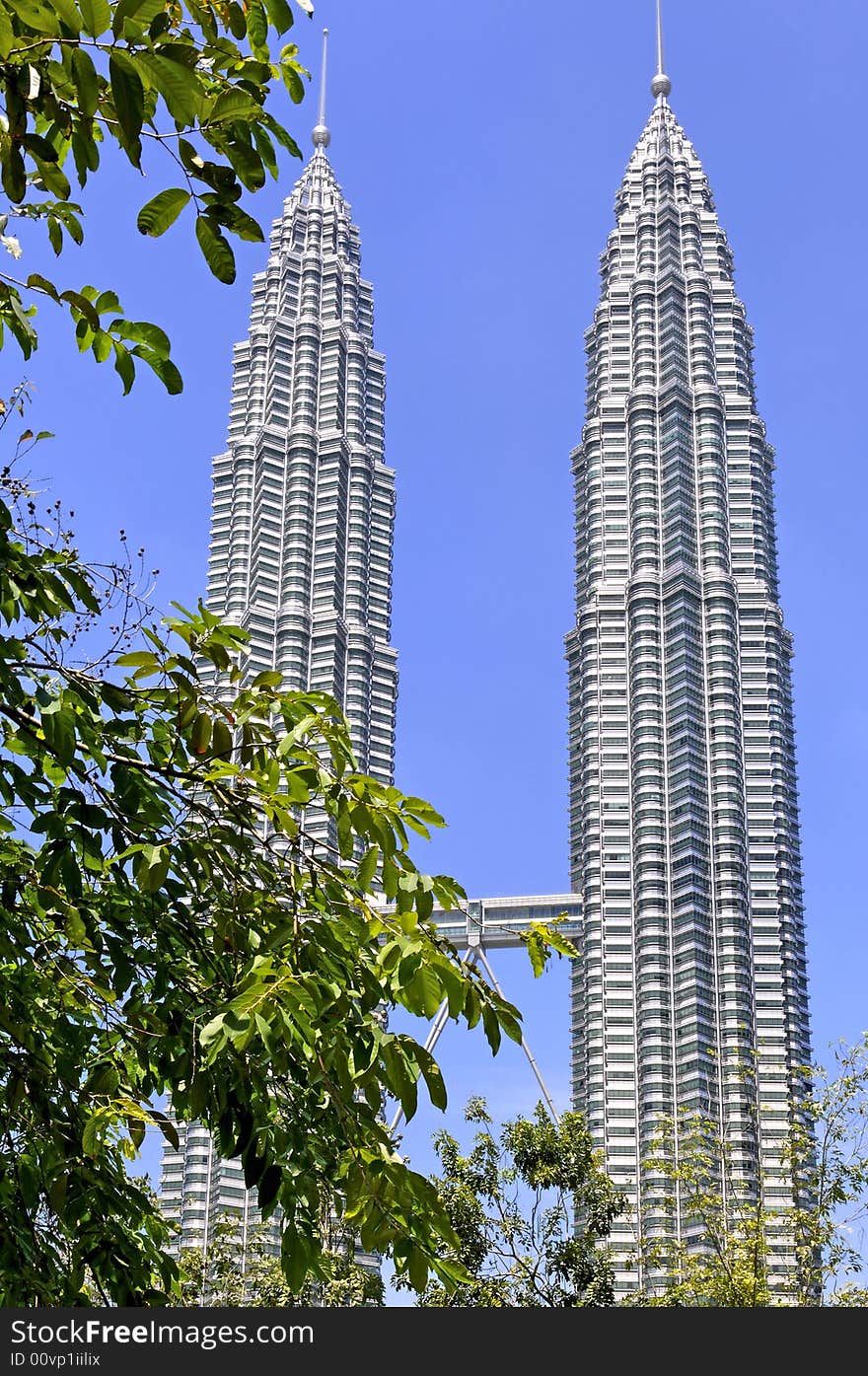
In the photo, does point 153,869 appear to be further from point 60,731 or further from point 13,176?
point 13,176

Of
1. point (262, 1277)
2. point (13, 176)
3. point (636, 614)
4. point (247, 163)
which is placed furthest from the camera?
point (636, 614)

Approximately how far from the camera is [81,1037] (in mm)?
5328

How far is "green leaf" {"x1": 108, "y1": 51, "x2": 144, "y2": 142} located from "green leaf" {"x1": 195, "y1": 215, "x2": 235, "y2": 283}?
1.97ft

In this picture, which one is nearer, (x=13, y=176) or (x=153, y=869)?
(x=13, y=176)

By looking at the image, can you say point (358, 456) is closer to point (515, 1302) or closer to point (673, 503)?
point (673, 503)

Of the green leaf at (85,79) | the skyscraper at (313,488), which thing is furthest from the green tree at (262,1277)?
the skyscraper at (313,488)

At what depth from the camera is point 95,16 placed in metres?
3.41

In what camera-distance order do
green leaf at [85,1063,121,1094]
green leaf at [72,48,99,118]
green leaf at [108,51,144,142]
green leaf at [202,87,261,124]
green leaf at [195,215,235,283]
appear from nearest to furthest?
1. green leaf at [108,51,144,142]
2. green leaf at [72,48,99,118]
3. green leaf at [202,87,261,124]
4. green leaf at [195,215,235,283]
5. green leaf at [85,1063,121,1094]

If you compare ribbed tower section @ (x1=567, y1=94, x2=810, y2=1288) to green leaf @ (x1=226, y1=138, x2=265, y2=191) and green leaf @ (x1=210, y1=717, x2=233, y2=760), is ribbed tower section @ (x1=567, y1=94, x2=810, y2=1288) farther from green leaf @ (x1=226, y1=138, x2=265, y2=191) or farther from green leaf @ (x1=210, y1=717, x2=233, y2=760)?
green leaf @ (x1=226, y1=138, x2=265, y2=191)

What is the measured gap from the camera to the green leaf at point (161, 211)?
3.82m

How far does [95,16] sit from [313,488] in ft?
302

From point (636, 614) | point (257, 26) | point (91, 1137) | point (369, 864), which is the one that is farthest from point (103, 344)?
point (636, 614)

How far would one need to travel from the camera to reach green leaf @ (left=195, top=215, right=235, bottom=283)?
399 cm

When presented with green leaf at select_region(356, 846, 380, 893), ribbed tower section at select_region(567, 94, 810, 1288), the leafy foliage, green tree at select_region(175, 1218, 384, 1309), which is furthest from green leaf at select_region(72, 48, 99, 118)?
ribbed tower section at select_region(567, 94, 810, 1288)
